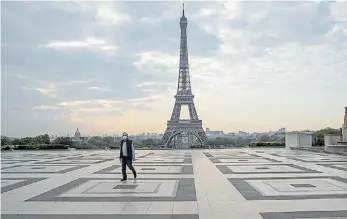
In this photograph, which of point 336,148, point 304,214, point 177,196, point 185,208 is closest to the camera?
point 304,214

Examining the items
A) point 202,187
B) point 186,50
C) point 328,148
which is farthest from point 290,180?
point 186,50

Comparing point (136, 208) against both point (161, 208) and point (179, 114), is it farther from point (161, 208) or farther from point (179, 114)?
point (179, 114)

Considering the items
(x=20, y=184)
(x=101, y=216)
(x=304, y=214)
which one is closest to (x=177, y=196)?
(x=101, y=216)

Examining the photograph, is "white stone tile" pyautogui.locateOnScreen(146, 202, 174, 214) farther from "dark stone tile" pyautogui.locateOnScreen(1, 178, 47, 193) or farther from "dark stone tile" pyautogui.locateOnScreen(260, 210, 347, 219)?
"dark stone tile" pyautogui.locateOnScreen(1, 178, 47, 193)

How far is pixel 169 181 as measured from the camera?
1162 centimetres

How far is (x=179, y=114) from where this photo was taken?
78750 millimetres

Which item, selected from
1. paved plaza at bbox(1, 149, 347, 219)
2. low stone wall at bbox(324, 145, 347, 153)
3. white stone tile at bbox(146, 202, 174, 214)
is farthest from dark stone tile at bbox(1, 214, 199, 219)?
low stone wall at bbox(324, 145, 347, 153)

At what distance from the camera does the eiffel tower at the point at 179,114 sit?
248 feet

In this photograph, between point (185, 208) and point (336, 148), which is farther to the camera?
point (336, 148)

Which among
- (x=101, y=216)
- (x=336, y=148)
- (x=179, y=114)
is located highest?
(x=179, y=114)

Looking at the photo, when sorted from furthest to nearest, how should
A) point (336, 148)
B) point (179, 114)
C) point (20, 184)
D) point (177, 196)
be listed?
point (179, 114) < point (336, 148) < point (20, 184) < point (177, 196)

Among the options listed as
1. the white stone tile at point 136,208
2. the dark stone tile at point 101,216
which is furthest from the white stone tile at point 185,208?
the white stone tile at point 136,208

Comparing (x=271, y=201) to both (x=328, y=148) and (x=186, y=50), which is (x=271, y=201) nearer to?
(x=328, y=148)

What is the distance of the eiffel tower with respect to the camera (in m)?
75.7
